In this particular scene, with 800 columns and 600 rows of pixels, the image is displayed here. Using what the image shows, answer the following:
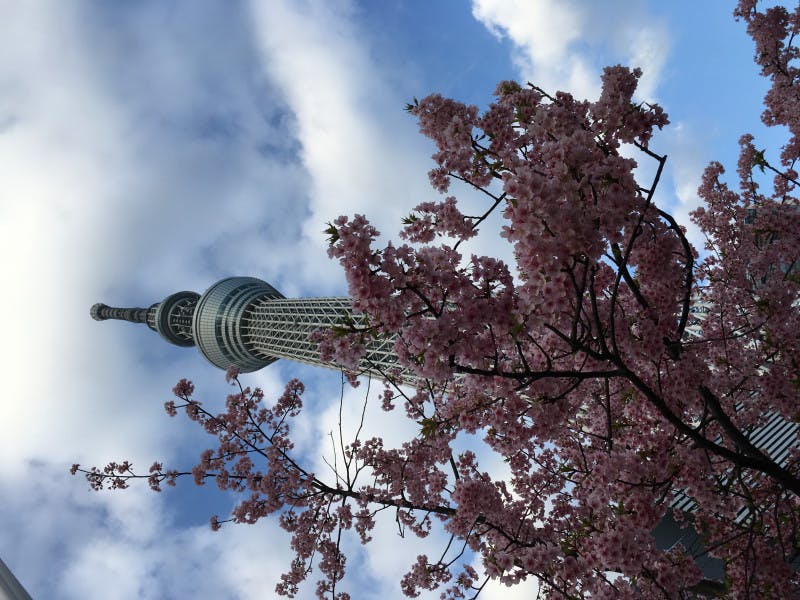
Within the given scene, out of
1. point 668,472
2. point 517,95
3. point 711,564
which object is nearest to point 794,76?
point 517,95

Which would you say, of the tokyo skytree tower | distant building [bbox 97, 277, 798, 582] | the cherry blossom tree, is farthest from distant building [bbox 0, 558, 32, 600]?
the tokyo skytree tower

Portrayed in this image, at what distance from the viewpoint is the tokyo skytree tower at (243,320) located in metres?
74.5

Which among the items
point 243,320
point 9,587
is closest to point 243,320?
point 243,320

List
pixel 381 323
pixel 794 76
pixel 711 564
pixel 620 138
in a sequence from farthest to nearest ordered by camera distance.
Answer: pixel 711 564 < pixel 794 76 < pixel 620 138 < pixel 381 323

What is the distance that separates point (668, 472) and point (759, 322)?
2666mm

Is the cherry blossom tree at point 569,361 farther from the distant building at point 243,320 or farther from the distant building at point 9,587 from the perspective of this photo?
the distant building at point 243,320

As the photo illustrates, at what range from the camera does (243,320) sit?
8438 centimetres

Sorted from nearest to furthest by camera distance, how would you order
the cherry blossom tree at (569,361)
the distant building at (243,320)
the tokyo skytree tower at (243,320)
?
the cherry blossom tree at (569,361) < the distant building at (243,320) < the tokyo skytree tower at (243,320)

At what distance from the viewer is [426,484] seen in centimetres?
864

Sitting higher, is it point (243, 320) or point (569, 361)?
point (243, 320)

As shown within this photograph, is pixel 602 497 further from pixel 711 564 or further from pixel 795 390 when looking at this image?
pixel 711 564

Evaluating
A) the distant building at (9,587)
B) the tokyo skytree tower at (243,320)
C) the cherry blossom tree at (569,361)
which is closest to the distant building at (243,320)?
the tokyo skytree tower at (243,320)

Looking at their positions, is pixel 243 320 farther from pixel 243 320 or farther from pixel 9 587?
pixel 9 587

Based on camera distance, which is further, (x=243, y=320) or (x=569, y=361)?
(x=243, y=320)
